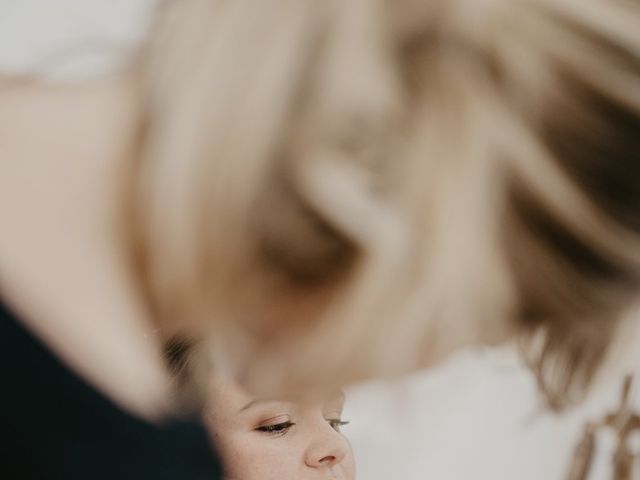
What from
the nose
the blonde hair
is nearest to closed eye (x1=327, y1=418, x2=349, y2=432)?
the nose

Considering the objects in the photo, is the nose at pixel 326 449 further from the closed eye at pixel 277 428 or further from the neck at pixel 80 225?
the neck at pixel 80 225

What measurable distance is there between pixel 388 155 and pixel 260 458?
1.53 ft

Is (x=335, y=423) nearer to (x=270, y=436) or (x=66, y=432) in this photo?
(x=270, y=436)

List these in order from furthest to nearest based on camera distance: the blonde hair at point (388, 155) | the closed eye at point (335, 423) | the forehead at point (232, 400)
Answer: the closed eye at point (335, 423)
the forehead at point (232, 400)
the blonde hair at point (388, 155)

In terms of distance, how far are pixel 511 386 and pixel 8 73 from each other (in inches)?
25.5

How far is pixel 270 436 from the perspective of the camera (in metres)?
0.74

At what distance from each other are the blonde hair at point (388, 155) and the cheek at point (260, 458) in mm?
377

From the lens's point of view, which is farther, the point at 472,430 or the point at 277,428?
the point at 472,430

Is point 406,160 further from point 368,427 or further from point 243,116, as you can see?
point 368,427

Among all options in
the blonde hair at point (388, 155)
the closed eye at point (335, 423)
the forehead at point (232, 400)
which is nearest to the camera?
the blonde hair at point (388, 155)

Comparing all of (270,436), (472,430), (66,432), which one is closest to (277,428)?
(270,436)

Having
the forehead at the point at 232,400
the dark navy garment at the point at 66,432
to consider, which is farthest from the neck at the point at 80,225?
the forehead at the point at 232,400

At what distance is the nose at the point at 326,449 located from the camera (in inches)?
29.5

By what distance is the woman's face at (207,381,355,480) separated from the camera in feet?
2.33
